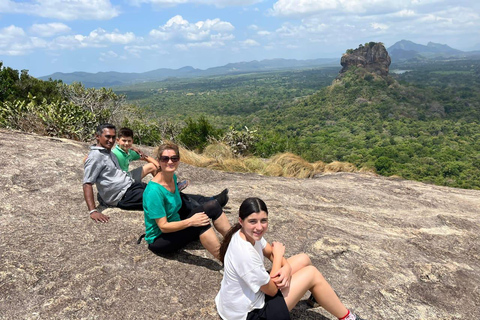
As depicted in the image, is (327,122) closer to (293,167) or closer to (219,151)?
(219,151)

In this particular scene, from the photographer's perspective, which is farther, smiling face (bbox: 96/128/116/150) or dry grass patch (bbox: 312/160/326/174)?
dry grass patch (bbox: 312/160/326/174)

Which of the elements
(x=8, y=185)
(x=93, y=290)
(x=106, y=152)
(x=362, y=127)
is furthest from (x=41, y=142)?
(x=362, y=127)

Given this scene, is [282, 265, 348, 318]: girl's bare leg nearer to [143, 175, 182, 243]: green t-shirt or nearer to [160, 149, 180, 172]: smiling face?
[143, 175, 182, 243]: green t-shirt

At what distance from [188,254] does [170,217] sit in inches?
21.8

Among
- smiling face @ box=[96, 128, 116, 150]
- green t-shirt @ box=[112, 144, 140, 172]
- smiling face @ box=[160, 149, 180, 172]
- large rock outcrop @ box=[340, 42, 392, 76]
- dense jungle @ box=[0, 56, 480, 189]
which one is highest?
large rock outcrop @ box=[340, 42, 392, 76]

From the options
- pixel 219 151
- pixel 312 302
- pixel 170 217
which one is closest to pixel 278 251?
pixel 312 302

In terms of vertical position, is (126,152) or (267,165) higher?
(126,152)

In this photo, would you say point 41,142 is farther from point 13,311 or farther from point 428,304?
point 428,304

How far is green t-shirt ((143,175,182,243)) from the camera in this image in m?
3.03

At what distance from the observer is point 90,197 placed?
12.9 feet

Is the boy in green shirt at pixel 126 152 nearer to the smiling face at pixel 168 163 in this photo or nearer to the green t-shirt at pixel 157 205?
the green t-shirt at pixel 157 205

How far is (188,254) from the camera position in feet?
11.7

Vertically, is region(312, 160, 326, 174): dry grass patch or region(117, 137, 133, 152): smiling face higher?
region(117, 137, 133, 152): smiling face

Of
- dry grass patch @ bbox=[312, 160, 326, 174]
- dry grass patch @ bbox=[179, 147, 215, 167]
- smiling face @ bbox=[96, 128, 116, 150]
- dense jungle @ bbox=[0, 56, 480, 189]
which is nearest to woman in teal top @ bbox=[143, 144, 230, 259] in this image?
smiling face @ bbox=[96, 128, 116, 150]
